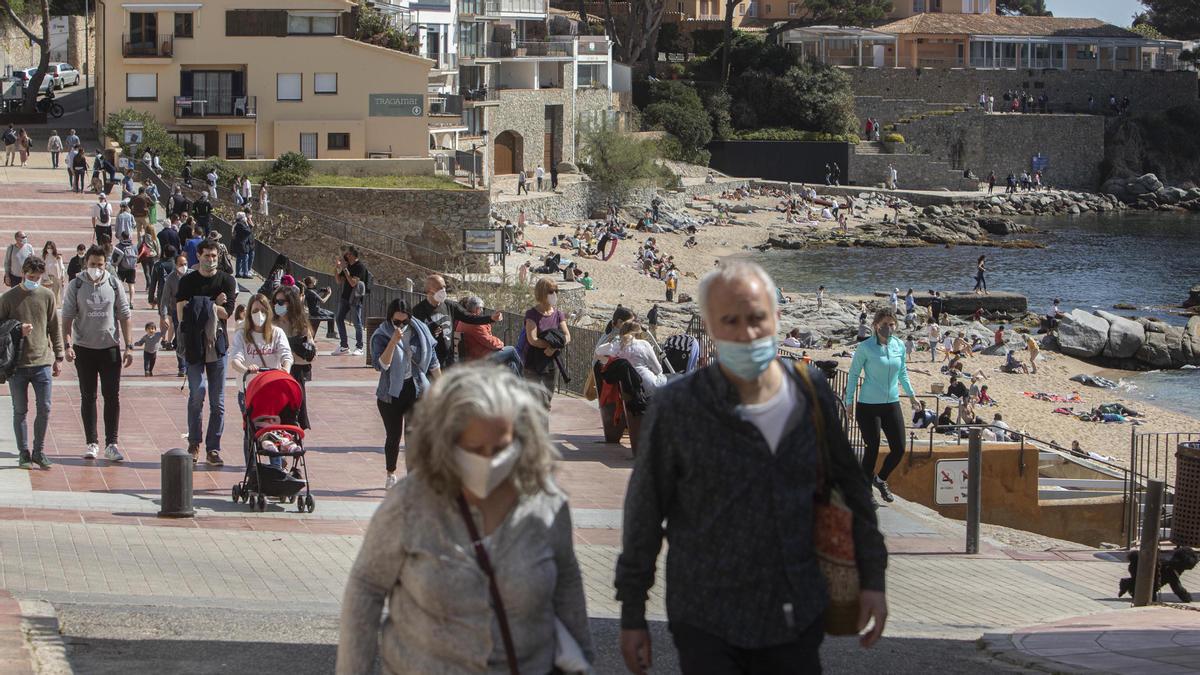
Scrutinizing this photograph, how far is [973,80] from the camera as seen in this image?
94562 mm

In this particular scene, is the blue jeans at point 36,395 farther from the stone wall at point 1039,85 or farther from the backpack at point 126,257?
the stone wall at point 1039,85

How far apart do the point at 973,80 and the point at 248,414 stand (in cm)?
8865

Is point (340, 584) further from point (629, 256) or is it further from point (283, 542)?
point (629, 256)

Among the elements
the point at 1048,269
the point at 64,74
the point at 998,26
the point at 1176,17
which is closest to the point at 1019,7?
the point at 1176,17

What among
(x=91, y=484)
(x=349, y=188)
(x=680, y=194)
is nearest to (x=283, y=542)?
(x=91, y=484)

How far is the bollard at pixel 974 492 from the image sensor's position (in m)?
10.6

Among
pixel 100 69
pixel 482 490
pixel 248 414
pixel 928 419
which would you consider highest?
pixel 100 69

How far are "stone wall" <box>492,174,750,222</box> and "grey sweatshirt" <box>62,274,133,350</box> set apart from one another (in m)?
45.1

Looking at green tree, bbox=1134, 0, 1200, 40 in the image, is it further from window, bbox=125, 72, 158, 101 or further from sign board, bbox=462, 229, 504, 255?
sign board, bbox=462, 229, 504, 255

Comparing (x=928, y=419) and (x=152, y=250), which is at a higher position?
(x=152, y=250)

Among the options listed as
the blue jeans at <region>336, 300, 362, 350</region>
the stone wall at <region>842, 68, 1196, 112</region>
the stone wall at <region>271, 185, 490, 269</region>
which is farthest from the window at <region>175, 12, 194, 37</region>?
the stone wall at <region>842, 68, 1196, 112</region>

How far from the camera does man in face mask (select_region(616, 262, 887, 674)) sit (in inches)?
161

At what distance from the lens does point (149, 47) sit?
49062 millimetres

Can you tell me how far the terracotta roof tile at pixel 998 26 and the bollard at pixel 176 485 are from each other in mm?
88680
